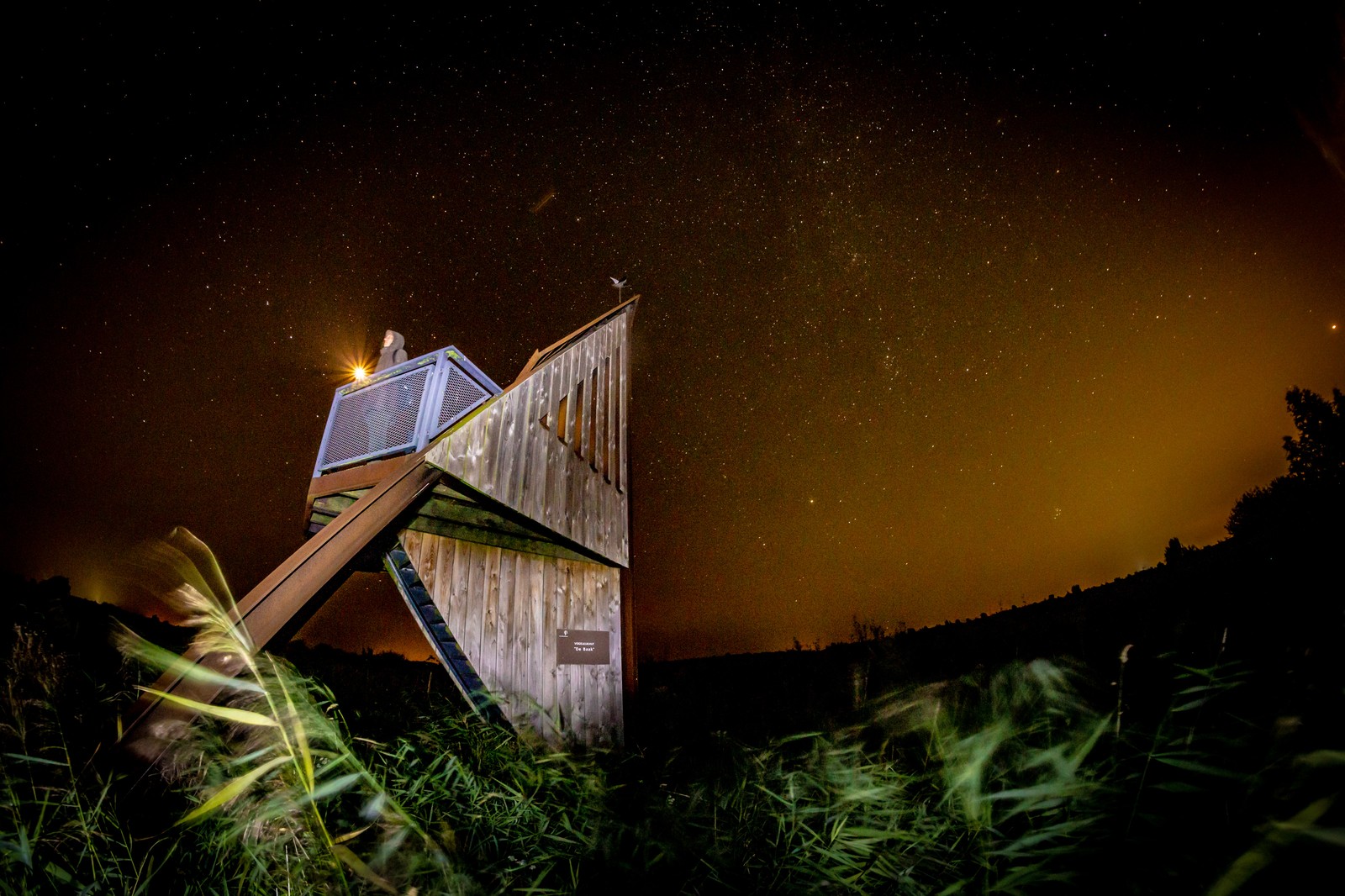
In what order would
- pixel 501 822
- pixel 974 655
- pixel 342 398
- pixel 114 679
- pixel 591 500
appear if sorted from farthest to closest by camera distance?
pixel 974 655, pixel 591 500, pixel 342 398, pixel 114 679, pixel 501 822

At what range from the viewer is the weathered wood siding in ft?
17.6

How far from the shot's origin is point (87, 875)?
1938mm

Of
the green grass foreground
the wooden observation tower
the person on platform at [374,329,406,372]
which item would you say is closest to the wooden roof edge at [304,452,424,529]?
the wooden observation tower

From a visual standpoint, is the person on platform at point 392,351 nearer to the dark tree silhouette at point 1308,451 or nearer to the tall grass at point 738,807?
the tall grass at point 738,807

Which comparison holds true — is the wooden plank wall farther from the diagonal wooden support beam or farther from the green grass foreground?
the green grass foreground

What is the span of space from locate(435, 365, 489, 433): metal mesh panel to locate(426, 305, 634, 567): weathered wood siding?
841 millimetres

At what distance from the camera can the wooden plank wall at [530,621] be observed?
5.82 metres

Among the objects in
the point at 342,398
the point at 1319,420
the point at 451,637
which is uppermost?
the point at 1319,420

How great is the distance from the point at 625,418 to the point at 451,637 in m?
4.22

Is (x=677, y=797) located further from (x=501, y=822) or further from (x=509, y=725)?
(x=509, y=725)

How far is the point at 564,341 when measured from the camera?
719 centimetres

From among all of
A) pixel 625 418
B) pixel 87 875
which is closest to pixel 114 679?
pixel 87 875

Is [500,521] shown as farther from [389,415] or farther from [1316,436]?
[1316,436]

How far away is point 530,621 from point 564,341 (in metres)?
3.65
